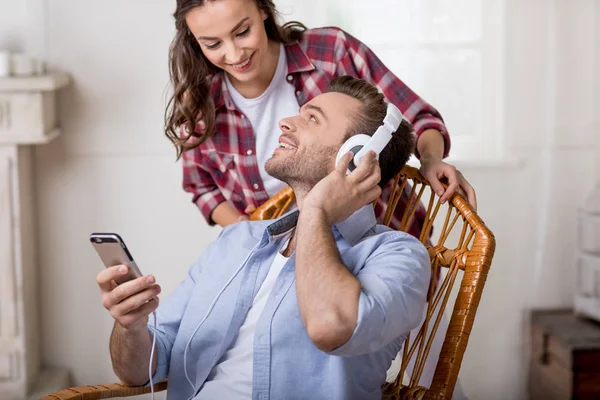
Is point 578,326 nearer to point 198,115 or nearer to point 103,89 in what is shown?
point 198,115

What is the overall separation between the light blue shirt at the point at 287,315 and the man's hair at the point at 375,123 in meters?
0.14

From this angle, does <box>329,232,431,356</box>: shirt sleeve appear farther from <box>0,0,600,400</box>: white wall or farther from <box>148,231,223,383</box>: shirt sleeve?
<box>0,0,600,400</box>: white wall

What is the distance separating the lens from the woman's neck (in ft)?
6.11

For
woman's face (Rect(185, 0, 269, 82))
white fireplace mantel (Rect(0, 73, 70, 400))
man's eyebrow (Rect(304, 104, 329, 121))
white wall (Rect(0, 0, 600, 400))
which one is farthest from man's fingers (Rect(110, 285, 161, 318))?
white wall (Rect(0, 0, 600, 400))

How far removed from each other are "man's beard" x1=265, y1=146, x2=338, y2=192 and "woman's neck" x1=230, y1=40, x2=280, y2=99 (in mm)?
380

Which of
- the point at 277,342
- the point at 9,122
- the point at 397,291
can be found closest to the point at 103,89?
the point at 9,122

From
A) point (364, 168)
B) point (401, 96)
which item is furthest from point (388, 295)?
point (401, 96)

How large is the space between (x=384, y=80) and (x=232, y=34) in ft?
1.24

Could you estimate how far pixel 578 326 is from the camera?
2.88 meters

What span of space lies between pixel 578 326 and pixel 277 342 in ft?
5.81

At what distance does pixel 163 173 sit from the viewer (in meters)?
2.91

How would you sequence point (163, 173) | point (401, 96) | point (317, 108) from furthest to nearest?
point (163, 173)
point (401, 96)
point (317, 108)

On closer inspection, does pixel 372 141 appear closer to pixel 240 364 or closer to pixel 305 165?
pixel 305 165

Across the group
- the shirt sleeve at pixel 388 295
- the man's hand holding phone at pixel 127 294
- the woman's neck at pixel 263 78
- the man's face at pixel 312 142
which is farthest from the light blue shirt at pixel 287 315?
the woman's neck at pixel 263 78
